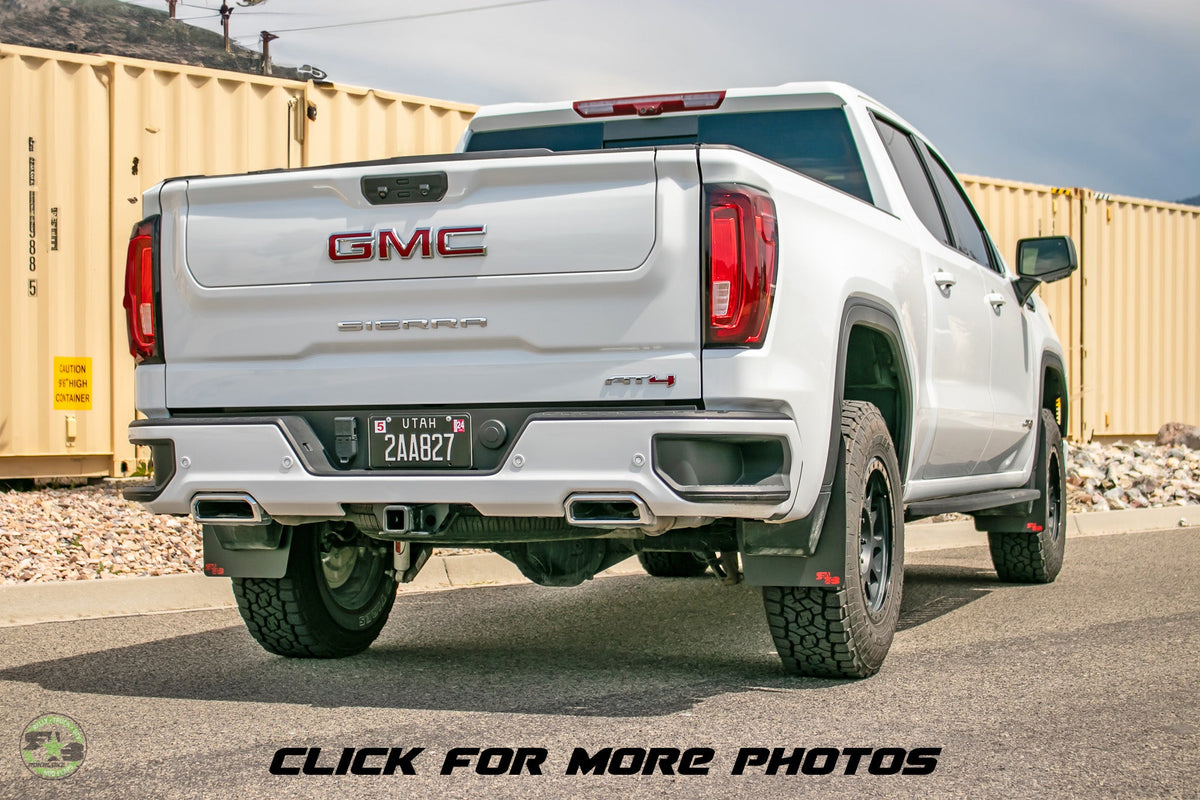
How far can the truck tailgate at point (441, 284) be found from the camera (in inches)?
155

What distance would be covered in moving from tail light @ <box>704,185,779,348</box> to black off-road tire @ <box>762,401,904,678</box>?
752 mm

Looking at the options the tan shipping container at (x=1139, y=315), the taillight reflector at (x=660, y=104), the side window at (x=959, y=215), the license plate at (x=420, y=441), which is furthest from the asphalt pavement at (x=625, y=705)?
the tan shipping container at (x=1139, y=315)

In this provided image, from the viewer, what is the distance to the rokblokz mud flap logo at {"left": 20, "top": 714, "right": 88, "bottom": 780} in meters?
3.58

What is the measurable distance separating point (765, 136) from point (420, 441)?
2.31 metres

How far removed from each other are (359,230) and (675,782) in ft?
6.55

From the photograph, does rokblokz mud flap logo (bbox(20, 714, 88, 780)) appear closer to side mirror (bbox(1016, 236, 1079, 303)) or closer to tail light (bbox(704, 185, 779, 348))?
tail light (bbox(704, 185, 779, 348))

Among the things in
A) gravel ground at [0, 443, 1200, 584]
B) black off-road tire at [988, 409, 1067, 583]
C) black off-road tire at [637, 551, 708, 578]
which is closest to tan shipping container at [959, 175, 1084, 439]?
gravel ground at [0, 443, 1200, 584]

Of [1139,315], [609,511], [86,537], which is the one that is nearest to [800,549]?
[609,511]

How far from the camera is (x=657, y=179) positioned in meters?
3.95

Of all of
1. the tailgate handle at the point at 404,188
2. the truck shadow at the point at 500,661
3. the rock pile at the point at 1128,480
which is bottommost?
the truck shadow at the point at 500,661

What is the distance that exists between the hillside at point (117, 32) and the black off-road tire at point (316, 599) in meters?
33.6

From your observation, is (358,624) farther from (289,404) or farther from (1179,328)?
(1179,328)

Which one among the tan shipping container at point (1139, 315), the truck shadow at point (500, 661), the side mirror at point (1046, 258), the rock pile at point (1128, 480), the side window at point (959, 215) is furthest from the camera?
the tan shipping container at point (1139, 315)

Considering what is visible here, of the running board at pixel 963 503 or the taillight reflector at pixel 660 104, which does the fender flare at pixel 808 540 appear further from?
the taillight reflector at pixel 660 104
